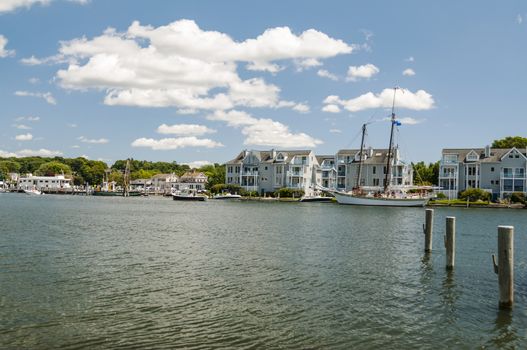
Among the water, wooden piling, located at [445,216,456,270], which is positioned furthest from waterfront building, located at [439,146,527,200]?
wooden piling, located at [445,216,456,270]

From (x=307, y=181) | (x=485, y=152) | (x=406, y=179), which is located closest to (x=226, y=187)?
(x=307, y=181)

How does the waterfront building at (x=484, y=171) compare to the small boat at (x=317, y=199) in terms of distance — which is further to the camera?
the small boat at (x=317, y=199)

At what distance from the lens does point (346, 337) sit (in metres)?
13.8

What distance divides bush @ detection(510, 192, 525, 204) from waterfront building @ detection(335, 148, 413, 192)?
23399 mm

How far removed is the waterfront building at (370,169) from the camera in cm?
11306

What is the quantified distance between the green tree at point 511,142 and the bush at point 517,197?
2508 cm

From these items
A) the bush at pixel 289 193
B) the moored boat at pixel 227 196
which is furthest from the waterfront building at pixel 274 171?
the moored boat at pixel 227 196

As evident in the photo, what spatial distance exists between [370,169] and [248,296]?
10120 cm

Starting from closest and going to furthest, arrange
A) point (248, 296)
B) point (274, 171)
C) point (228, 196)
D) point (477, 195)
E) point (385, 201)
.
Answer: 1. point (248, 296)
2. point (385, 201)
3. point (477, 195)
4. point (228, 196)
5. point (274, 171)

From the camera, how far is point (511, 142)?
119m

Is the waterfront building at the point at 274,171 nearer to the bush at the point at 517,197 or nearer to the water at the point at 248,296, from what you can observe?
the bush at the point at 517,197

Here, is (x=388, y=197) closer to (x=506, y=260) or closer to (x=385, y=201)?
(x=385, y=201)

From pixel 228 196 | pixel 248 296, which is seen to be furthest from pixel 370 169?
pixel 248 296

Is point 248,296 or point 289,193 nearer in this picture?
point 248,296
